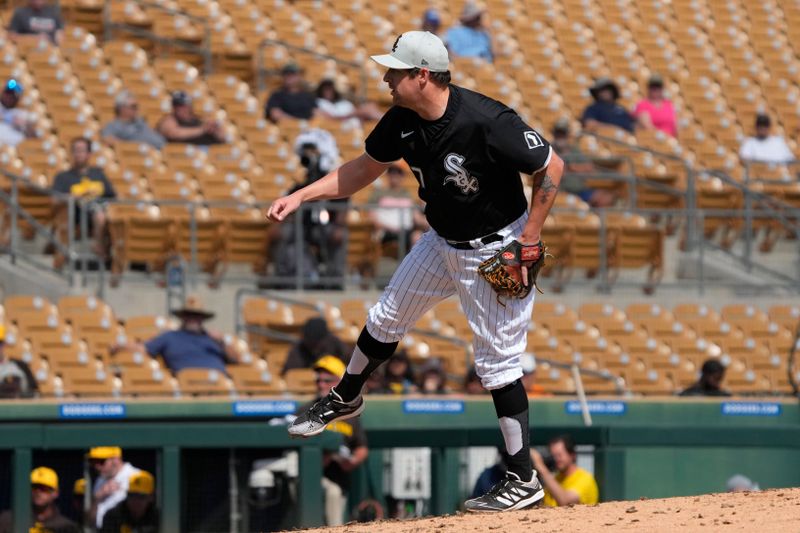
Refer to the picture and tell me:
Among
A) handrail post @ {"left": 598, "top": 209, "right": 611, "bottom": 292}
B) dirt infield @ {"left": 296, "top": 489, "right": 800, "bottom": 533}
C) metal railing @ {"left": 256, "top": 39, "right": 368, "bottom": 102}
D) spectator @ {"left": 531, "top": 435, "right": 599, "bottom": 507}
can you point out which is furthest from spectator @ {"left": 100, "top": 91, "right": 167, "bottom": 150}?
dirt infield @ {"left": 296, "top": 489, "right": 800, "bottom": 533}

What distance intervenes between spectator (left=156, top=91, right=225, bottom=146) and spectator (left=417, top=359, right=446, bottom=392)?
4.58 metres

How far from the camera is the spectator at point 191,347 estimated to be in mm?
12852

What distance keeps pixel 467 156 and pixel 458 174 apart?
8cm

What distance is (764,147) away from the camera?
18188 mm

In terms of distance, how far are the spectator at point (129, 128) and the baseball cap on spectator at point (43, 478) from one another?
608cm

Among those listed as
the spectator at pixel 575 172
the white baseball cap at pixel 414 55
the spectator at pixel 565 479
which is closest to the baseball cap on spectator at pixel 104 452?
the spectator at pixel 565 479

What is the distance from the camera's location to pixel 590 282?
15.4 meters

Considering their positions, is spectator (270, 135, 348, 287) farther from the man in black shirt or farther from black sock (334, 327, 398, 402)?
the man in black shirt

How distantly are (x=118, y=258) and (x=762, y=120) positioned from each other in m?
6.98

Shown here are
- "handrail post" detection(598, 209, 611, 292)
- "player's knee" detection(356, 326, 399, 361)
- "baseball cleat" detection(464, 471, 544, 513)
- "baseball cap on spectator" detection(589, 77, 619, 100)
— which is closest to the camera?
"baseball cleat" detection(464, 471, 544, 513)

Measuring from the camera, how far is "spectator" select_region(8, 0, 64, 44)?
1722 cm

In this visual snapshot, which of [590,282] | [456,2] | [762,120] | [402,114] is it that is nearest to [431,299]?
[402,114]

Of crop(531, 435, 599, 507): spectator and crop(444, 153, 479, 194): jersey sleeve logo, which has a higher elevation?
crop(444, 153, 479, 194): jersey sleeve logo

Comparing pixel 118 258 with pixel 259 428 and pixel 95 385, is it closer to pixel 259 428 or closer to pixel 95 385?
pixel 95 385
